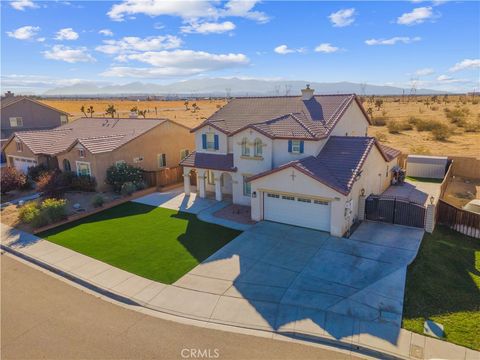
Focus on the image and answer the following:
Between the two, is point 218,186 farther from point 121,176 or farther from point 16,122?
point 16,122

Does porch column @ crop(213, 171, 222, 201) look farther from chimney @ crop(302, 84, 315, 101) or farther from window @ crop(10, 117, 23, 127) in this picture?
window @ crop(10, 117, 23, 127)

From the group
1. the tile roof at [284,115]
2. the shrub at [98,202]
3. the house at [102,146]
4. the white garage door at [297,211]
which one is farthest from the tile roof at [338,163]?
the house at [102,146]

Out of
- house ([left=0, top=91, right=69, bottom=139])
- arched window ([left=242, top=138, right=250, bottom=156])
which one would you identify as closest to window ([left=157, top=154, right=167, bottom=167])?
arched window ([left=242, top=138, right=250, bottom=156])

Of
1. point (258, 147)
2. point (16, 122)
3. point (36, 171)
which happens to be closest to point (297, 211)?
point (258, 147)

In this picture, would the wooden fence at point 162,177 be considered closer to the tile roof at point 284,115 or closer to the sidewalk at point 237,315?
the tile roof at point 284,115

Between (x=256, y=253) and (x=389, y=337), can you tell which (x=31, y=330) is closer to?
(x=256, y=253)

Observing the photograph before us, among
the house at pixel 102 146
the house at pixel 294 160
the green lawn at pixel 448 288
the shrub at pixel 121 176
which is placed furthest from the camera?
the house at pixel 102 146
